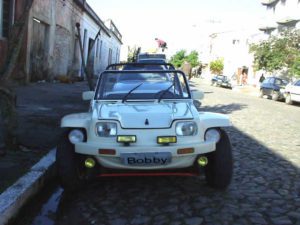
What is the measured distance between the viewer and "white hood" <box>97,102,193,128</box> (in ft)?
15.7

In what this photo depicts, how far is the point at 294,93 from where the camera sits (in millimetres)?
23219

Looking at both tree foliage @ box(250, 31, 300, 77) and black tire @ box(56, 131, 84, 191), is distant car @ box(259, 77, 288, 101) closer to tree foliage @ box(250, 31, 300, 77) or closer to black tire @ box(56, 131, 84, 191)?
tree foliage @ box(250, 31, 300, 77)

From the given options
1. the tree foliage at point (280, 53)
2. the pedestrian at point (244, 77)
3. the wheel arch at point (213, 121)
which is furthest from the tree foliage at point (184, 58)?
the wheel arch at point (213, 121)

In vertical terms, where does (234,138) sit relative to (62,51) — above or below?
below

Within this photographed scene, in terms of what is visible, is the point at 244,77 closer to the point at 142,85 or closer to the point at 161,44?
the point at 161,44

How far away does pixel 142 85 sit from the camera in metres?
6.23

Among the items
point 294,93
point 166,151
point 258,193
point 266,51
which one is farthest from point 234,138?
point 266,51

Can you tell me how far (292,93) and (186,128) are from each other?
65.1ft

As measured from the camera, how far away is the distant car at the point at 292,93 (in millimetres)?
23044

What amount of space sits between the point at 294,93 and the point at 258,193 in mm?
19179

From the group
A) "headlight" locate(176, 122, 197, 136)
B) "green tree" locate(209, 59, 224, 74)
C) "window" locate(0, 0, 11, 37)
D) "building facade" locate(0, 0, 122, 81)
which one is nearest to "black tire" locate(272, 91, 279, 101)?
"building facade" locate(0, 0, 122, 81)

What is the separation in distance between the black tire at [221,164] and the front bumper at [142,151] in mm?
244

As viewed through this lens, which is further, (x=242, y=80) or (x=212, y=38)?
(x=212, y=38)

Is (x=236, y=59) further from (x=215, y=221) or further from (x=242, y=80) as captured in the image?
(x=215, y=221)
